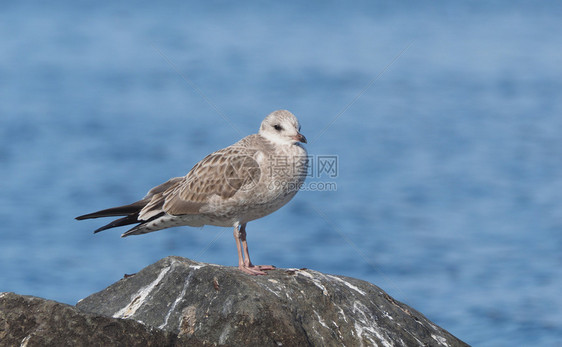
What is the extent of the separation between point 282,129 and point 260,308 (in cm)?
272

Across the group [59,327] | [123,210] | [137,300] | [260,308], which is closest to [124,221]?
[123,210]

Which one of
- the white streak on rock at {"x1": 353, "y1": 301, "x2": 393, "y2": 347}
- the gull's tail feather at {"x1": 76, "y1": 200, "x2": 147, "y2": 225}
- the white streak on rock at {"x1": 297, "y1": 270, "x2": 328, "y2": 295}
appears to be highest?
the gull's tail feather at {"x1": 76, "y1": 200, "x2": 147, "y2": 225}

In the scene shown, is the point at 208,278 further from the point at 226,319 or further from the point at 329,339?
the point at 329,339

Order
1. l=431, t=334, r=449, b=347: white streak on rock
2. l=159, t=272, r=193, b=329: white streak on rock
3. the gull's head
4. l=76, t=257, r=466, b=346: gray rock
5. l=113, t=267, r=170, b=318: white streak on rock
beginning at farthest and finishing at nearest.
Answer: the gull's head < l=431, t=334, r=449, b=347: white streak on rock < l=113, t=267, r=170, b=318: white streak on rock < l=159, t=272, r=193, b=329: white streak on rock < l=76, t=257, r=466, b=346: gray rock

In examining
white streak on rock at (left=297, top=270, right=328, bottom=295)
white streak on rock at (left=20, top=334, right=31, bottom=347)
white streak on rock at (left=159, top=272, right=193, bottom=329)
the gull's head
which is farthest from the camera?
the gull's head

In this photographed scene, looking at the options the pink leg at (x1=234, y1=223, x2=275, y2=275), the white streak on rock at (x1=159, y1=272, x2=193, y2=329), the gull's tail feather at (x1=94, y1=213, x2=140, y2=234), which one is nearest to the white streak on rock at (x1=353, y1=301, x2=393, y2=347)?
the pink leg at (x1=234, y1=223, x2=275, y2=275)

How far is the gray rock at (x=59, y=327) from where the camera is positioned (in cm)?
588

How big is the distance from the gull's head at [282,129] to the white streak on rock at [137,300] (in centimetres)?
228

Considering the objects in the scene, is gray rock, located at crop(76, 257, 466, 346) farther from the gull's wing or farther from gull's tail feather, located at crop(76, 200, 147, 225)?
gull's tail feather, located at crop(76, 200, 147, 225)

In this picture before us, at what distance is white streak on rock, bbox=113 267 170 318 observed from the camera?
6914mm

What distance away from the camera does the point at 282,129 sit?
8734 millimetres

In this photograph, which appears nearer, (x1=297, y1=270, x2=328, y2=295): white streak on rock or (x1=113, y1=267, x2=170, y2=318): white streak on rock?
(x1=113, y1=267, x2=170, y2=318): white streak on rock

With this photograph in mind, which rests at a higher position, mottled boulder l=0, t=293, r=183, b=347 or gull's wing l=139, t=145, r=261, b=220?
gull's wing l=139, t=145, r=261, b=220

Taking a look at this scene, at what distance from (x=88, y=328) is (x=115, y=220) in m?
3.58
